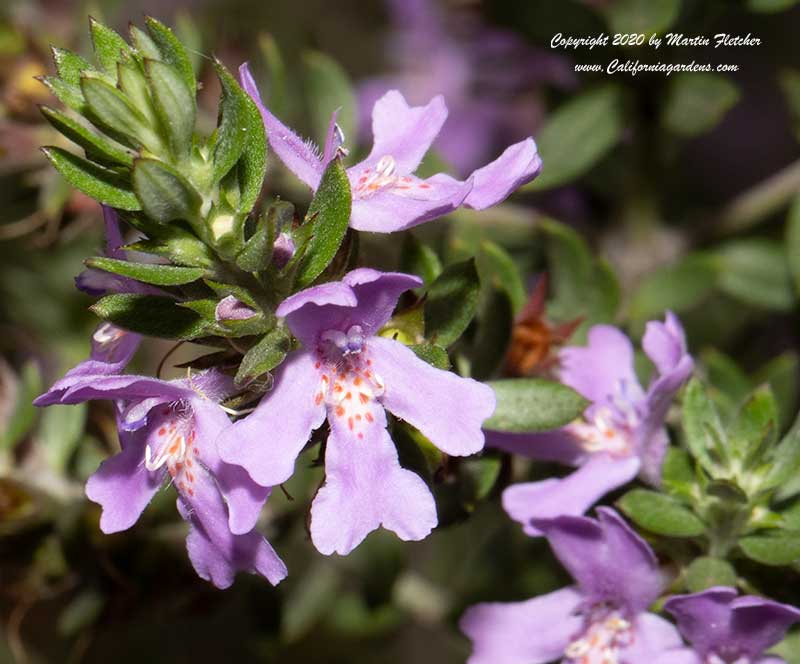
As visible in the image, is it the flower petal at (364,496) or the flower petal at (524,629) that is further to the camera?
the flower petal at (524,629)

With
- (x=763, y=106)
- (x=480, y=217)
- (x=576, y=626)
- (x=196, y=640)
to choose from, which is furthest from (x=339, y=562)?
(x=763, y=106)

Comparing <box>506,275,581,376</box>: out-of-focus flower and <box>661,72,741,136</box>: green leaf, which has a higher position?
<box>661,72,741,136</box>: green leaf

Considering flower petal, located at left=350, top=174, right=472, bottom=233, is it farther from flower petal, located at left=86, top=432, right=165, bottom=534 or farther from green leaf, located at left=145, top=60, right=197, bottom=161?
flower petal, located at left=86, top=432, right=165, bottom=534

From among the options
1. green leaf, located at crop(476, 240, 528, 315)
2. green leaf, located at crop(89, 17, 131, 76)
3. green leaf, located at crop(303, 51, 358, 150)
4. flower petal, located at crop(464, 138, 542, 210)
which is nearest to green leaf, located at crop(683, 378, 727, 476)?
green leaf, located at crop(476, 240, 528, 315)

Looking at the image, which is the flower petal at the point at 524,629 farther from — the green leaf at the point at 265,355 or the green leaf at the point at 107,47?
the green leaf at the point at 107,47

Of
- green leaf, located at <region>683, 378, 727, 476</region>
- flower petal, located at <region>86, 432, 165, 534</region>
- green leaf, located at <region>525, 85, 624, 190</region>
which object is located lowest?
flower petal, located at <region>86, 432, 165, 534</region>

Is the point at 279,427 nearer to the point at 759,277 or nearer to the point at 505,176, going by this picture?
the point at 505,176

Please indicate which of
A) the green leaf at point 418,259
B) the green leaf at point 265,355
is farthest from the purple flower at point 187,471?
the green leaf at point 418,259
